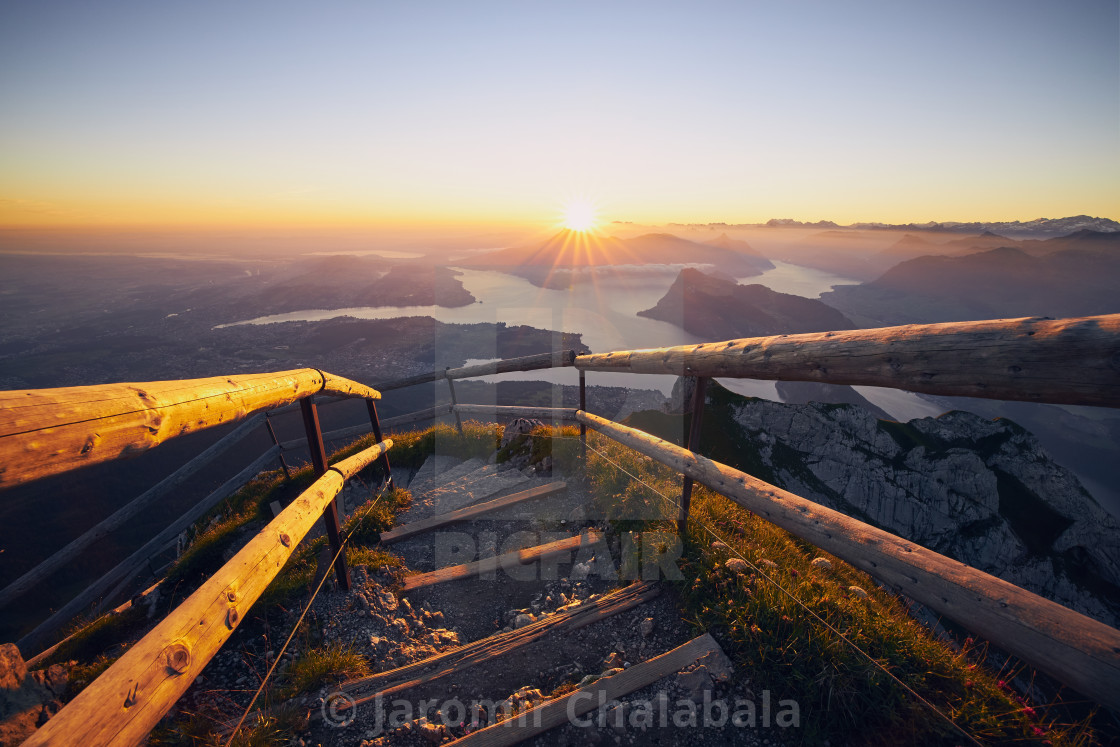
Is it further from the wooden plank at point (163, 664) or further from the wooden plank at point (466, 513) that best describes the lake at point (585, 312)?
the wooden plank at point (163, 664)

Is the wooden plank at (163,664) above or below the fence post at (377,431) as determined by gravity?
above

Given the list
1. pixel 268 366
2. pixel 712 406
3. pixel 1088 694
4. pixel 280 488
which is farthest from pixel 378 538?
pixel 268 366

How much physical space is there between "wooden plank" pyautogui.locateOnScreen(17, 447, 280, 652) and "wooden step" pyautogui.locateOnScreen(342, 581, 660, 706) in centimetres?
698

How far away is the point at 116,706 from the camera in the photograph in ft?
4.88

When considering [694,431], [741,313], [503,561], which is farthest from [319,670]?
[741,313]

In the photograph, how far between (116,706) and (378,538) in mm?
3693

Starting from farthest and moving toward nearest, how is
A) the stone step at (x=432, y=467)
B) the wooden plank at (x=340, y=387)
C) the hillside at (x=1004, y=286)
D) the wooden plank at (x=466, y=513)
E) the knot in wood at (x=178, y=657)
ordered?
the hillside at (x=1004, y=286) < the stone step at (x=432, y=467) < the wooden plank at (x=466, y=513) < the wooden plank at (x=340, y=387) < the knot in wood at (x=178, y=657)

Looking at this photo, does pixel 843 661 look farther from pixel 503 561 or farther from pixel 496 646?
pixel 503 561

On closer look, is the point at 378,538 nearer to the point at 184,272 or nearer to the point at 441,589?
the point at 441,589

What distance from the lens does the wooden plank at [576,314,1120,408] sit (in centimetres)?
137

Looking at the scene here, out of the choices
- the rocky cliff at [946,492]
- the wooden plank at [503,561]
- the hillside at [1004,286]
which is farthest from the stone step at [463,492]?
the hillside at [1004,286]

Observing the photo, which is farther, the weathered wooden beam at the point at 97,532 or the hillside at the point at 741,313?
the hillside at the point at 741,313

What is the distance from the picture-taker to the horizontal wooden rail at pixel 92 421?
1340 mm

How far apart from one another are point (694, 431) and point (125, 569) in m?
10.4
